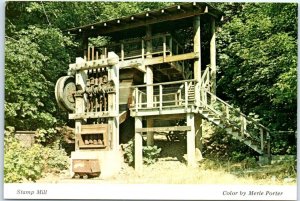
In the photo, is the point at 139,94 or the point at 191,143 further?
the point at 139,94

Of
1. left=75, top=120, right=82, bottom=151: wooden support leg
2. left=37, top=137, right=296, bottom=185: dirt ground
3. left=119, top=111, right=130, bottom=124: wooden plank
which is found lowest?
left=37, top=137, right=296, bottom=185: dirt ground

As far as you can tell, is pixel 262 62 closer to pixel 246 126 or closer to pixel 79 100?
pixel 246 126

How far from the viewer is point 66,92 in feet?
42.3

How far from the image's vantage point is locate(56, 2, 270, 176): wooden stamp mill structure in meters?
12.1

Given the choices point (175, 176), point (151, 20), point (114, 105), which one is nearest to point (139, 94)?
point (114, 105)

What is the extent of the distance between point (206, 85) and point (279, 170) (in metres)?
4.12

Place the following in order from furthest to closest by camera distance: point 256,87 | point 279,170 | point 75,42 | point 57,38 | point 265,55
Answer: point 75,42 → point 57,38 → point 256,87 → point 265,55 → point 279,170

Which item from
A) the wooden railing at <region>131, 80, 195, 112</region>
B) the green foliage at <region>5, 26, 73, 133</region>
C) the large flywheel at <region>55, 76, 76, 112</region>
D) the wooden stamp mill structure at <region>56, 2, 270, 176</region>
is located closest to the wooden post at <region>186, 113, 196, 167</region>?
the wooden stamp mill structure at <region>56, 2, 270, 176</region>

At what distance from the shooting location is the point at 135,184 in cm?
1002

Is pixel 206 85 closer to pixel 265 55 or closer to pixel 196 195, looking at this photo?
pixel 265 55

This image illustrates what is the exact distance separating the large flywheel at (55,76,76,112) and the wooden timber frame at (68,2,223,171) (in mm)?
323

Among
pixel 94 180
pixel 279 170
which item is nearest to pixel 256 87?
pixel 279 170

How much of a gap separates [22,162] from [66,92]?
10.9 feet

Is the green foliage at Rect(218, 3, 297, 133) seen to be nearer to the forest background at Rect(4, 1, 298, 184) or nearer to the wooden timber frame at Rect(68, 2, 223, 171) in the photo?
the forest background at Rect(4, 1, 298, 184)
